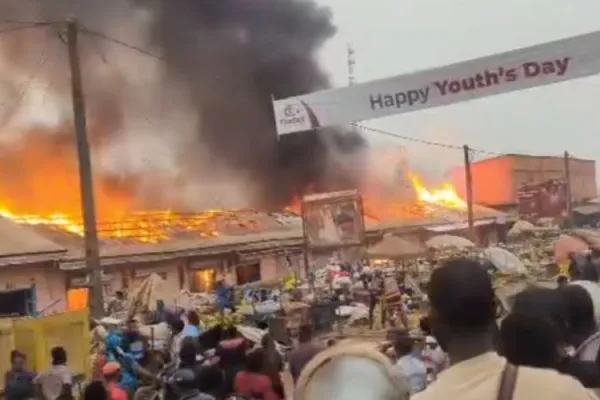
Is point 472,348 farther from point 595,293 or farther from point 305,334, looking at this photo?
point 305,334

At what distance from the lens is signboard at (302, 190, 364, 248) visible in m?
15.7

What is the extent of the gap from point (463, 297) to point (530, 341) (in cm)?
73

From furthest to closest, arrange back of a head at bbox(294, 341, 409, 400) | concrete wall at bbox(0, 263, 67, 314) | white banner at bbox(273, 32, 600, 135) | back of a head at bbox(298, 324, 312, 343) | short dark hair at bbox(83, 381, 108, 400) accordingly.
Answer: concrete wall at bbox(0, 263, 67, 314)
white banner at bbox(273, 32, 600, 135)
back of a head at bbox(298, 324, 312, 343)
short dark hair at bbox(83, 381, 108, 400)
back of a head at bbox(294, 341, 409, 400)

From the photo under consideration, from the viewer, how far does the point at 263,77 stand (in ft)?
104

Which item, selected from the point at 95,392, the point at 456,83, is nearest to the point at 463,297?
the point at 95,392

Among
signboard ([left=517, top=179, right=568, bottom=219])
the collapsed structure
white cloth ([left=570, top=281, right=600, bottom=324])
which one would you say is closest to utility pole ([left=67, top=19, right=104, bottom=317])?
the collapsed structure

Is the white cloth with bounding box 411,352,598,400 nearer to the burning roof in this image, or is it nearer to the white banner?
the white banner

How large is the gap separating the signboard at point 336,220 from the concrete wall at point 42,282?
4.54 m

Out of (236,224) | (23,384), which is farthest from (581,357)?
(236,224)

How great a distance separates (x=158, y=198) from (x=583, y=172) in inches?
1068

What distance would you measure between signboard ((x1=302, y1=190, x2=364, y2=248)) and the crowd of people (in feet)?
23.7

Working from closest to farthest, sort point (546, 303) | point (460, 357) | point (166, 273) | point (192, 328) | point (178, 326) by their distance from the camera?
point (460, 357), point (546, 303), point (192, 328), point (178, 326), point (166, 273)

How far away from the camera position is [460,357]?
6.11ft

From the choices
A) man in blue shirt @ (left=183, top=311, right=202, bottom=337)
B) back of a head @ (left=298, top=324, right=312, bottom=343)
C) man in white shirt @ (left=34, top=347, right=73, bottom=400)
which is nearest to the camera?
back of a head @ (left=298, top=324, right=312, bottom=343)
